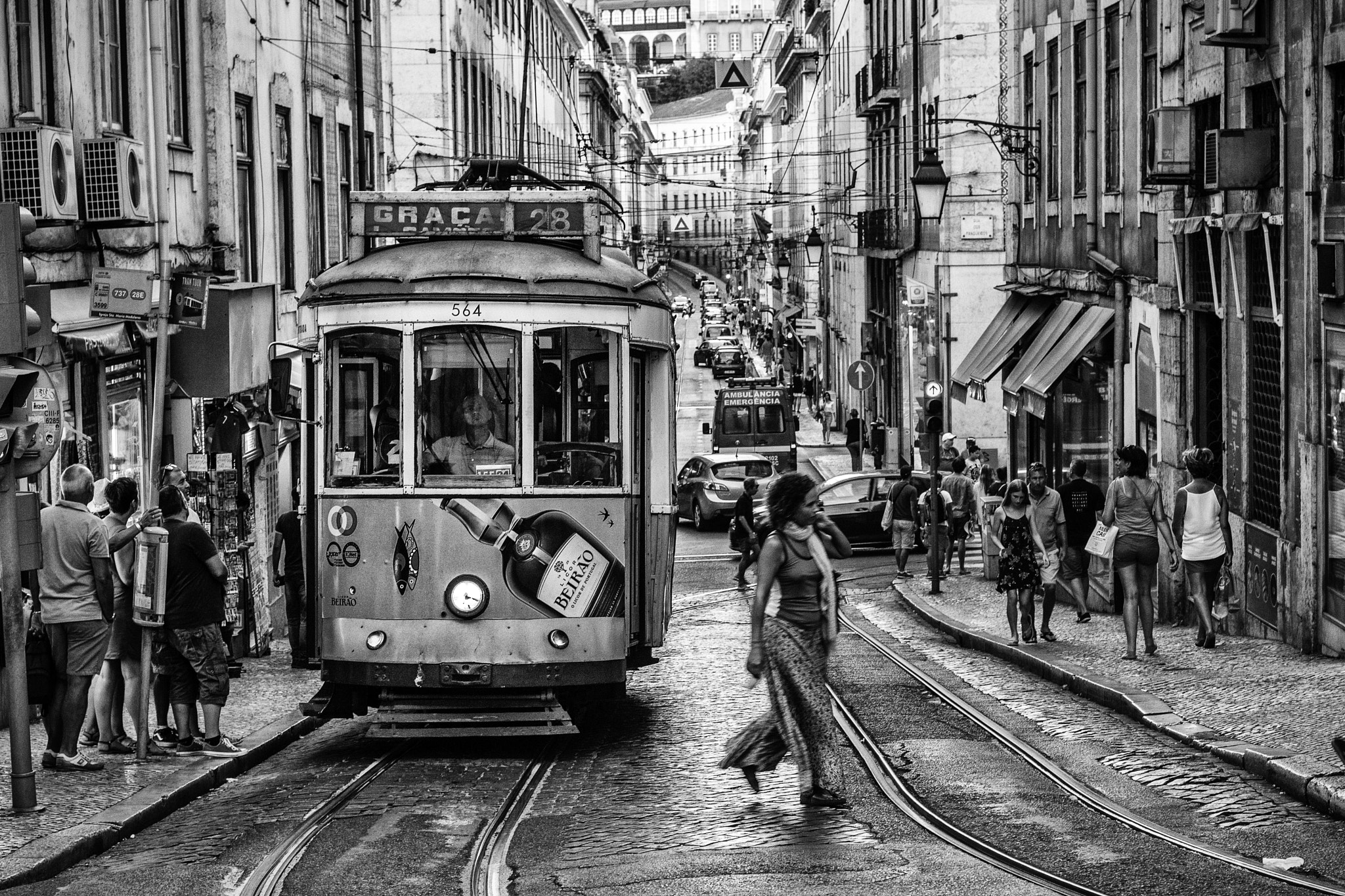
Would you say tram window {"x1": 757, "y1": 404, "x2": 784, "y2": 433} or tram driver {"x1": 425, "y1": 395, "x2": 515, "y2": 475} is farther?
tram window {"x1": 757, "y1": 404, "x2": 784, "y2": 433}

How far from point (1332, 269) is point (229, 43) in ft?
39.3

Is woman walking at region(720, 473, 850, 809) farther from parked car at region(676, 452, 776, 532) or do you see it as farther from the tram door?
parked car at region(676, 452, 776, 532)

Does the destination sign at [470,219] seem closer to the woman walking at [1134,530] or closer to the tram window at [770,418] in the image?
the woman walking at [1134,530]

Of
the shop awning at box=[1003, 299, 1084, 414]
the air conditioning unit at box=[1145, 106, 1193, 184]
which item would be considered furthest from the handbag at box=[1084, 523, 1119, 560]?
the shop awning at box=[1003, 299, 1084, 414]

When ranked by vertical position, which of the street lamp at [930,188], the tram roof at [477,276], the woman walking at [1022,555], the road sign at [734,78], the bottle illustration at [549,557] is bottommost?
the woman walking at [1022,555]

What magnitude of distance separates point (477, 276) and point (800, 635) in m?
3.48

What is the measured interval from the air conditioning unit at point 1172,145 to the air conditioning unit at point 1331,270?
3286mm

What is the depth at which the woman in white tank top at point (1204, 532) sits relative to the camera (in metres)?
14.9

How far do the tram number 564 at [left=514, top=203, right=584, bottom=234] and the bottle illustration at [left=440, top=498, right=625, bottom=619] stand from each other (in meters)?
2.04

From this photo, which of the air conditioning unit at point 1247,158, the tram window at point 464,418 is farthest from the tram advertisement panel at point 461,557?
the air conditioning unit at point 1247,158

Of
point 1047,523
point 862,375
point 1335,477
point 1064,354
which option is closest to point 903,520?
point 1064,354

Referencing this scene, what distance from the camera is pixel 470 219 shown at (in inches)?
484

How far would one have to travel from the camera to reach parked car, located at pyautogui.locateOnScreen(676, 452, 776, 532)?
3556 cm

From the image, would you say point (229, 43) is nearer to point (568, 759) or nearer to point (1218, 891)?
point (568, 759)
